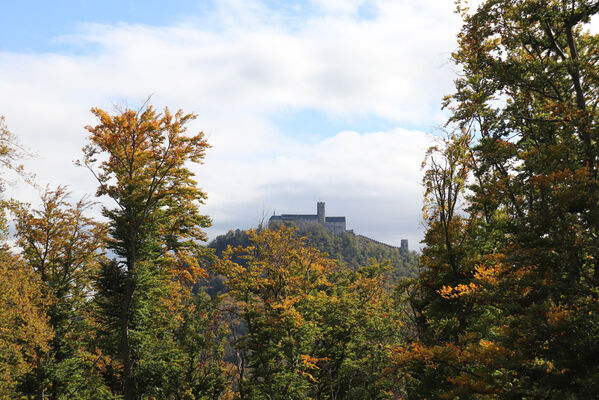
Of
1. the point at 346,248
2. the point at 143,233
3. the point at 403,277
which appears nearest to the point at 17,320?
the point at 143,233

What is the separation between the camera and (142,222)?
59.7 feet

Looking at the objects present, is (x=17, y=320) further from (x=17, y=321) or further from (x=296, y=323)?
(x=296, y=323)

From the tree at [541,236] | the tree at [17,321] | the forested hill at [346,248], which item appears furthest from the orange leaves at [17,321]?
the forested hill at [346,248]

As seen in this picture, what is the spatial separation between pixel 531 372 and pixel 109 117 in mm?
17961

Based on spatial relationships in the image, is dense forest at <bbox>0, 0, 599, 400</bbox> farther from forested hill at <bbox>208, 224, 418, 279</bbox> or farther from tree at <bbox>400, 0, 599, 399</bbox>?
forested hill at <bbox>208, 224, 418, 279</bbox>

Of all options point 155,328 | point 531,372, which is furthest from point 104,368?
point 531,372

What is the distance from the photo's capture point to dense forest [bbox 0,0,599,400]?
7.94 metres

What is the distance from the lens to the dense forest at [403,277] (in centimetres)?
794

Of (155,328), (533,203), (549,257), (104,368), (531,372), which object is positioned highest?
(533,203)

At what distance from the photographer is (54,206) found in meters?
21.1

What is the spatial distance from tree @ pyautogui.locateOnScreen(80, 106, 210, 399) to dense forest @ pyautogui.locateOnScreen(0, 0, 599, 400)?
0.29ft

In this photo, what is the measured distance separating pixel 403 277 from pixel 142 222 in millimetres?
12640

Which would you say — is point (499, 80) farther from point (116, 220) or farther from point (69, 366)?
point (69, 366)

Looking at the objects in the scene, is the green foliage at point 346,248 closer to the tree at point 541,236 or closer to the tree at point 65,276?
the tree at point 65,276
